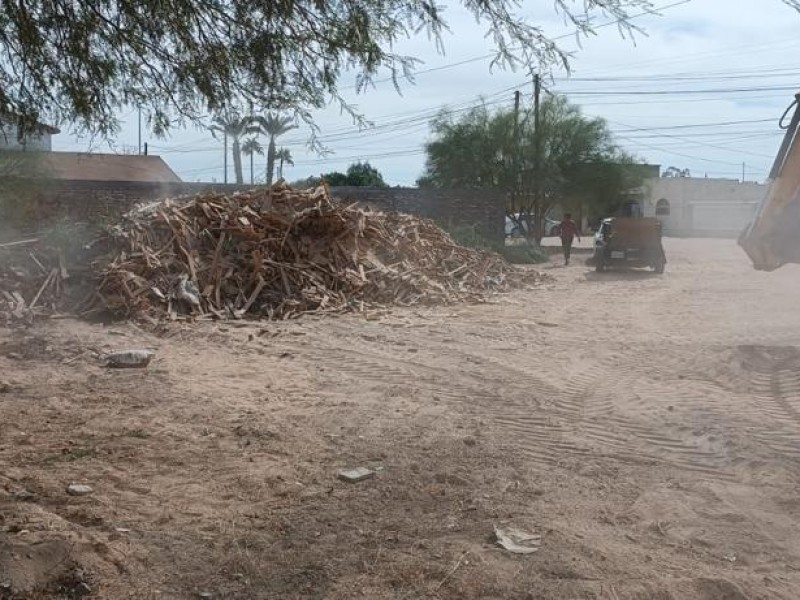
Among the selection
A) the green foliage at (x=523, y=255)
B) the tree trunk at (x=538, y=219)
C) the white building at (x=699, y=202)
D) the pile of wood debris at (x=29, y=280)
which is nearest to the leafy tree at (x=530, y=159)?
the tree trunk at (x=538, y=219)

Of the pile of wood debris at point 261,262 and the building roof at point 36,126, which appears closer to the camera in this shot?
the building roof at point 36,126

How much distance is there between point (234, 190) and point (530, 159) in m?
18.6

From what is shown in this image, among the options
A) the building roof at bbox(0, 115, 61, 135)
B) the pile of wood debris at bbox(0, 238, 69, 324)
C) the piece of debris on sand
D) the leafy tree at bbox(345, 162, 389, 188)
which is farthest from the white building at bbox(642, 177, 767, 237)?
the piece of debris on sand

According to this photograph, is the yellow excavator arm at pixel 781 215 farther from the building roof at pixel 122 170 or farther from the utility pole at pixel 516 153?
the utility pole at pixel 516 153

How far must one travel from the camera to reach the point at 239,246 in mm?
15281

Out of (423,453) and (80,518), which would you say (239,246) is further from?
(80,518)

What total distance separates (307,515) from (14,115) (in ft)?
11.0

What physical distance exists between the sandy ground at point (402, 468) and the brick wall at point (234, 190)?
9.22 metres

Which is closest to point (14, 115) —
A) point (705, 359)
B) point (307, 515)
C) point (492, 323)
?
point (307, 515)

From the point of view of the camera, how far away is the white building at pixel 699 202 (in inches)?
2840

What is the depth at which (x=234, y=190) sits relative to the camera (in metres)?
21.4

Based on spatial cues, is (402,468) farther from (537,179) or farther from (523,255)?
(537,179)

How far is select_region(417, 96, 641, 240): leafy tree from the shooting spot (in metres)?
37.3

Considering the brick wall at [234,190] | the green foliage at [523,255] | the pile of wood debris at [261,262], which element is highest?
the brick wall at [234,190]
